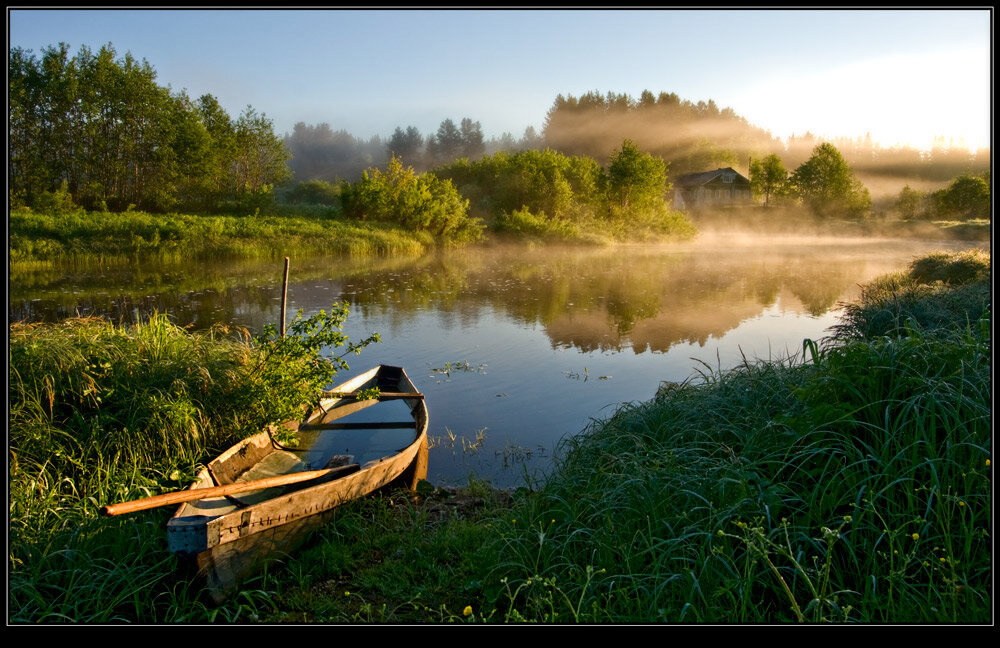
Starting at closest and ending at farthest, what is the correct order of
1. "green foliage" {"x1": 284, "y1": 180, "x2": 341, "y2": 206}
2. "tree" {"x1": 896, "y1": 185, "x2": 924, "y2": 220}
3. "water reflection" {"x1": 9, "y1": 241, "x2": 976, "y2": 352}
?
"water reflection" {"x1": 9, "y1": 241, "x2": 976, "y2": 352} → "tree" {"x1": 896, "y1": 185, "x2": 924, "y2": 220} → "green foliage" {"x1": 284, "y1": 180, "x2": 341, "y2": 206}

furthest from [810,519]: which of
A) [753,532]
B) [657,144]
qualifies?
[657,144]

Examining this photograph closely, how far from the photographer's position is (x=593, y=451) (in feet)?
18.0

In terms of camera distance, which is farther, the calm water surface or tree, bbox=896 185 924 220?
tree, bbox=896 185 924 220

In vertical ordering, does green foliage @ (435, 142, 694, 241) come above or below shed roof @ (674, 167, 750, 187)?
below

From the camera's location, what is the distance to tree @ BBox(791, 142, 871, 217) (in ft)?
176

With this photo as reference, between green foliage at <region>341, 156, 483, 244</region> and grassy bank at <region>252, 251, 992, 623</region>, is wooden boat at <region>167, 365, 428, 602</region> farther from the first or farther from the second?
green foliage at <region>341, 156, 483, 244</region>

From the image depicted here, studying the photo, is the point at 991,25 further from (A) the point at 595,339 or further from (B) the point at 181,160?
(B) the point at 181,160

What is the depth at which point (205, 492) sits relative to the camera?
438 centimetres

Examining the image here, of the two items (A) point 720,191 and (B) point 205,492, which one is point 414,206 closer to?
(B) point 205,492

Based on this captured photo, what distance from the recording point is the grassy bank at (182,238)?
2408 centimetres

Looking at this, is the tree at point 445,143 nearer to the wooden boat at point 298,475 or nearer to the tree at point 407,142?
the tree at point 407,142

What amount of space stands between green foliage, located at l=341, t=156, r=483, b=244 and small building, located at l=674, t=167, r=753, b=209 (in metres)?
29.4

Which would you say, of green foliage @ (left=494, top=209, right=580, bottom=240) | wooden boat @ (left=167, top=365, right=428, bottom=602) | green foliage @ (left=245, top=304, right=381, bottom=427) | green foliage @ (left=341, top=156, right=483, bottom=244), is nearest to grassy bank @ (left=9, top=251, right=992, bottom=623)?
wooden boat @ (left=167, top=365, right=428, bottom=602)

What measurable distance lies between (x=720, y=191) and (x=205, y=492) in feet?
200
